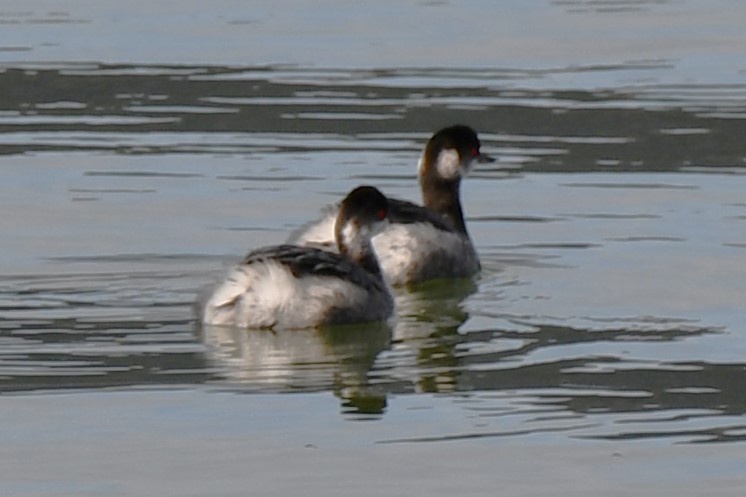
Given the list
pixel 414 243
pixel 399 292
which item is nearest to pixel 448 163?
pixel 414 243

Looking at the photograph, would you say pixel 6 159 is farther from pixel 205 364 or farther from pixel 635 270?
pixel 205 364

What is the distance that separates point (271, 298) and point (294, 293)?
4.9 inches

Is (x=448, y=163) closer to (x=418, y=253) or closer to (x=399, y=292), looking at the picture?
(x=418, y=253)

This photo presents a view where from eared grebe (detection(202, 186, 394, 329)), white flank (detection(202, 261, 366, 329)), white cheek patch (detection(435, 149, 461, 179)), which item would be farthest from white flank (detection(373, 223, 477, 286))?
white flank (detection(202, 261, 366, 329))

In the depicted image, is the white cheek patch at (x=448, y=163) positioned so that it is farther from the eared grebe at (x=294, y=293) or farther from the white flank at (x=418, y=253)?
the eared grebe at (x=294, y=293)

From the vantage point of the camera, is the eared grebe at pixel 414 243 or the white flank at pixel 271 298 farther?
the eared grebe at pixel 414 243

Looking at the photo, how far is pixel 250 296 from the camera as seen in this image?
38.9ft

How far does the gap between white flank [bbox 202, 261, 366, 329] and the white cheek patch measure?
3410mm

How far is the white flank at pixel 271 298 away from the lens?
1180 centimetres

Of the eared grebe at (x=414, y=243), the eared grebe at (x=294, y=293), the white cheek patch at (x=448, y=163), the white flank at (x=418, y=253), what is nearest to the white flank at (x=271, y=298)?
the eared grebe at (x=294, y=293)

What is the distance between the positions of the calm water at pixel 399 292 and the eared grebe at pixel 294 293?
11 cm

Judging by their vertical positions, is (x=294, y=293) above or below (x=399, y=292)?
above

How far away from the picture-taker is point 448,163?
603 inches

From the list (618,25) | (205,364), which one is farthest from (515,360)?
(618,25)
